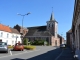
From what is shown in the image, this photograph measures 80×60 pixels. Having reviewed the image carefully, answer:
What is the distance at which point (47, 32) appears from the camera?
112 meters

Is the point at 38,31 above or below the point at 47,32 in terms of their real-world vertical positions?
above

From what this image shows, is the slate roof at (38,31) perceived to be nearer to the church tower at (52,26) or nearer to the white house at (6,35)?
the church tower at (52,26)

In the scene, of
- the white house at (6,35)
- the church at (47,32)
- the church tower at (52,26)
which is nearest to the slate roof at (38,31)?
the church at (47,32)

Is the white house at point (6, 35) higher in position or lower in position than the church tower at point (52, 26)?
lower

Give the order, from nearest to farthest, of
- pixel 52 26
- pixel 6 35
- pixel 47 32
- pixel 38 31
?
pixel 6 35 → pixel 47 32 → pixel 38 31 → pixel 52 26

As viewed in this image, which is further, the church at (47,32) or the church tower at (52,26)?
the church tower at (52,26)

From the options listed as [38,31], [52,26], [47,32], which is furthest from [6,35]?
[52,26]

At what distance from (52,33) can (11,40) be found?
36920mm

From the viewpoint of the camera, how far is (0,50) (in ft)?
90.4

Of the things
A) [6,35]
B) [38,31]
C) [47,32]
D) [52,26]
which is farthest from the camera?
[52,26]

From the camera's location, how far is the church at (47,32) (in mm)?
109250

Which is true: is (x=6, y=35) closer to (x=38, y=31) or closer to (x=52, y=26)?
(x=38, y=31)

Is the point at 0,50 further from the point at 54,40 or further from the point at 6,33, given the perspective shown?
the point at 54,40

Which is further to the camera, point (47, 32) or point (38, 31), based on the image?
point (38, 31)
